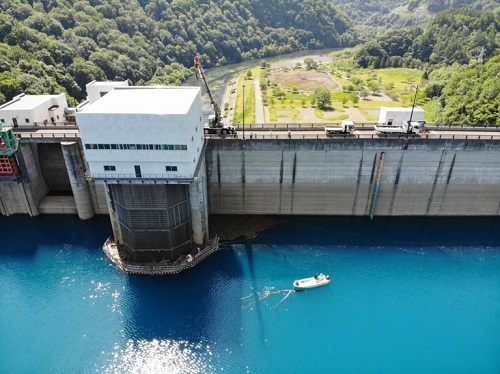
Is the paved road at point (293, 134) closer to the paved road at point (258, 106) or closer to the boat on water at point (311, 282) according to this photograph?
the boat on water at point (311, 282)

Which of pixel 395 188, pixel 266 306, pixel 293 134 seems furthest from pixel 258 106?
pixel 266 306

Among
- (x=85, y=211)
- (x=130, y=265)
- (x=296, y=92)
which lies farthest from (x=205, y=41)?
(x=130, y=265)

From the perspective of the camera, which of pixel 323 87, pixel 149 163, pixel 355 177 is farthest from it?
pixel 323 87

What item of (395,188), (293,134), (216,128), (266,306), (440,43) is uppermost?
(440,43)

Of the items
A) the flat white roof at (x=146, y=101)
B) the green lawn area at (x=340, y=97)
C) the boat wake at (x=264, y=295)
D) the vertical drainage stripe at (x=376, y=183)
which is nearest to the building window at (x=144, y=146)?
the flat white roof at (x=146, y=101)

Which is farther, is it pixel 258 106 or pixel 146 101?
pixel 258 106

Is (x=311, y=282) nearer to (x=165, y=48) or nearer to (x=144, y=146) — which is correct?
(x=144, y=146)

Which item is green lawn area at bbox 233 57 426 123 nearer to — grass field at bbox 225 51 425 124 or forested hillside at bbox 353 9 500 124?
grass field at bbox 225 51 425 124
